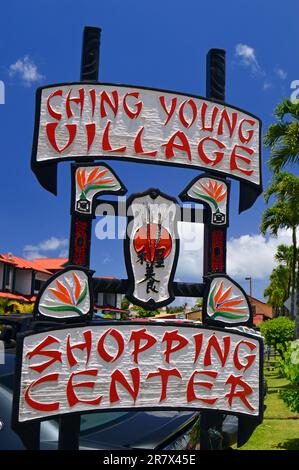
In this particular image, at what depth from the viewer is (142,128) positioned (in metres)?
5.32

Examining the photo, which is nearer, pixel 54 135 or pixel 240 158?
pixel 54 135

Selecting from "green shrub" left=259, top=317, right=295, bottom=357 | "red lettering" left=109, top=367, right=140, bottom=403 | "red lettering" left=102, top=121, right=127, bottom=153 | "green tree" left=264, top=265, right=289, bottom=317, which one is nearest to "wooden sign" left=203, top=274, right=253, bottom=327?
"red lettering" left=109, top=367, right=140, bottom=403

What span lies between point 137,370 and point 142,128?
8.12 ft

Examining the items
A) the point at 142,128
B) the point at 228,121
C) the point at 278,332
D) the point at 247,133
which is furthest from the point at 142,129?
the point at 278,332

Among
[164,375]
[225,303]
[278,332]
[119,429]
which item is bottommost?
[278,332]

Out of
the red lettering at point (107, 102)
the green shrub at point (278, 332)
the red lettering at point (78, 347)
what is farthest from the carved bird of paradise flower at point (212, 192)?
the green shrub at point (278, 332)

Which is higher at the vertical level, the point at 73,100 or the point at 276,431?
the point at 73,100

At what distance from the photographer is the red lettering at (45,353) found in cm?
449

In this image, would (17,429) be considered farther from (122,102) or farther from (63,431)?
(122,102)

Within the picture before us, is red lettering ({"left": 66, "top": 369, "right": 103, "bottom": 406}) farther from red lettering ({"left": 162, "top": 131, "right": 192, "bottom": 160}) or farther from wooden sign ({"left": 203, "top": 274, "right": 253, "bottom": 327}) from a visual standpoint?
red lettering ({"left": 162, "top": 131, "right": 192, "bottom": 160})

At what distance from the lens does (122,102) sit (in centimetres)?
527

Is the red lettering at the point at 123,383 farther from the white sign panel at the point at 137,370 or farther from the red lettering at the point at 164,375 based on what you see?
the red lettering at the point at 164,375

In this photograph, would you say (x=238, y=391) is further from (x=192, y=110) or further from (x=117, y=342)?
(x=192, y=110)

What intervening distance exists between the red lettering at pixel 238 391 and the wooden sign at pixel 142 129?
2191mm
